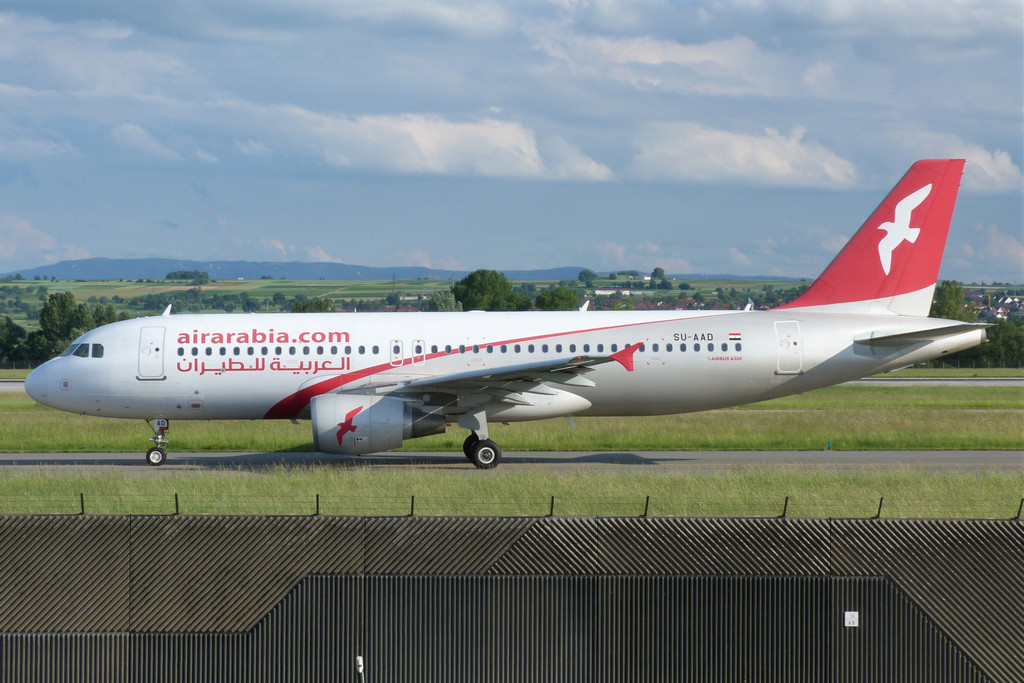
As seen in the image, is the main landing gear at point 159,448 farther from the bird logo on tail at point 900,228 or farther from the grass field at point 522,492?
the bird logo on tail at point 900,228

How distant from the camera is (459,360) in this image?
2636 cm

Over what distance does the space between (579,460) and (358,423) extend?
655cm

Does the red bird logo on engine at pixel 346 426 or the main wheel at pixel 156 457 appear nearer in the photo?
the red bird logo on engine at pixel 346 426

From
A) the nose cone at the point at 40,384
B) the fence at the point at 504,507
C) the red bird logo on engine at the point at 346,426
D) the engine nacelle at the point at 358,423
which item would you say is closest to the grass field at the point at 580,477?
the fence at the point at 504,507

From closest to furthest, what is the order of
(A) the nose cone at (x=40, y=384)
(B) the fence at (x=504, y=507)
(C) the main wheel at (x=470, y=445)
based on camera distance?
(B) the fence at (x=504, y=507)
(C) the main wheel at (x=470, y=445)
(A) the nose cone at (x=40, y=384)

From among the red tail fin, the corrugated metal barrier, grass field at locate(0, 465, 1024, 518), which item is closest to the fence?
grass field at locate(0, 465, 1024, 518)

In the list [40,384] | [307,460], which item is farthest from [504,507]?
[40,384]

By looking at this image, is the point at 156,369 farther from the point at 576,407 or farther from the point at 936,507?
the point at 936,507

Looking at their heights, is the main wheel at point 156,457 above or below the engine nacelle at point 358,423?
below

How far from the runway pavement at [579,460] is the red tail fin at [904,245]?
13.4ft

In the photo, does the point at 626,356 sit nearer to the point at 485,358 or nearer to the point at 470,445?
the point at 485,358

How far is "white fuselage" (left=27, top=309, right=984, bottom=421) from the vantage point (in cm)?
2625

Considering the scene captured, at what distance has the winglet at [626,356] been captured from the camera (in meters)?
25.3

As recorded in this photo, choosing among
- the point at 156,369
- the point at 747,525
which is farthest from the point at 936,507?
the point at 156,369
